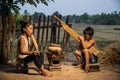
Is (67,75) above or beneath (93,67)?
beneath

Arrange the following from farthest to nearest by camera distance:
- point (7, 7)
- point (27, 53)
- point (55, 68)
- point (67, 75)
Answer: point (7, 7) < point (55, 68) < point (67, 75) < point (27, 53)

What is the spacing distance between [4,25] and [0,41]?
1.72 feet

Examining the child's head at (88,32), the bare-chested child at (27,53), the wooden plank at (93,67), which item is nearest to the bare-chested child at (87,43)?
the child's head at (88,32)

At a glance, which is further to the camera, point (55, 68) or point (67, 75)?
point (55, 68)

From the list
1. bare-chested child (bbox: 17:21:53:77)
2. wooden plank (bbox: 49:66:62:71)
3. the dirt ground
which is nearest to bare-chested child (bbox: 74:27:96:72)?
the dirt ground

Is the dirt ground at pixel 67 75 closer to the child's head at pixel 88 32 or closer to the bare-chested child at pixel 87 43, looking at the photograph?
the bare-chested child at pixel 87 43

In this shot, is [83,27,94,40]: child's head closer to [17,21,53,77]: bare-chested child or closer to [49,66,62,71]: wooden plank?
[49,66,62,71]: wooden plank

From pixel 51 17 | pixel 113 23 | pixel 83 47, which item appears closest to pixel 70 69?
pixel 83 47

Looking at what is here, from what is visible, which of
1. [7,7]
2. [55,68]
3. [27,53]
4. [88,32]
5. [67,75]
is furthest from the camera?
[7,7]

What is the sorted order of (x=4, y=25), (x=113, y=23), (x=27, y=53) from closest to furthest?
(x=27, y=53) → (x=4, y=25) → (x=113, y=23)

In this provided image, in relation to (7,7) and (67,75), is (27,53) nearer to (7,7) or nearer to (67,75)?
(67,75)

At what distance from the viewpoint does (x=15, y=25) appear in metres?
11.1

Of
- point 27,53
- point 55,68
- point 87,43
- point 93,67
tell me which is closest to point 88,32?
point 87,43

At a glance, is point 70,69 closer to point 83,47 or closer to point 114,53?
point 83,47
